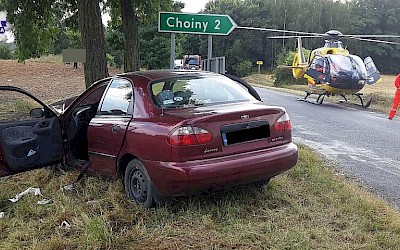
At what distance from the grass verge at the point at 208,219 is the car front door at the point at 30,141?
40 cm

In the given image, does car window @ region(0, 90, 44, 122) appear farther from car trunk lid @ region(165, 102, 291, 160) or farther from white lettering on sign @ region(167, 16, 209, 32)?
car trunk lid @ region(165, 102, 291, 160)

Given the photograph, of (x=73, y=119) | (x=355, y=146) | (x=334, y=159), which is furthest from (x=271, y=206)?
(x=355, y=146)

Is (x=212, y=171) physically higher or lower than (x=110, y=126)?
lower

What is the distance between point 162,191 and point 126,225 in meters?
0.48

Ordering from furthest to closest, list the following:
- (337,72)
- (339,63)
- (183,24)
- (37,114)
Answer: (339,63), (337,72), (183,24), (37,114)

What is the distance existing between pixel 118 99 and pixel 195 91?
3.03ft

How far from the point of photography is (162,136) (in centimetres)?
436

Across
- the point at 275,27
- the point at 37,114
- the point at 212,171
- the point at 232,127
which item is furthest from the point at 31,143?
the point at 275,27

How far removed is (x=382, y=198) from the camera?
5797mm

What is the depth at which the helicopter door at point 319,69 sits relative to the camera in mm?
20938

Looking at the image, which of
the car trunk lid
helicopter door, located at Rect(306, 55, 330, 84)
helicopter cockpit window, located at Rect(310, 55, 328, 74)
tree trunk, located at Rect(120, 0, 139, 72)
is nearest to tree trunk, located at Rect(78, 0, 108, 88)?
tree trunk, located at Rect(120, 0, 139, 72)

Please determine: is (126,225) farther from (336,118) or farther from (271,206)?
(336,118)

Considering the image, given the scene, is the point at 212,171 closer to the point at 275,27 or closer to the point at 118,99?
the point at 118,99

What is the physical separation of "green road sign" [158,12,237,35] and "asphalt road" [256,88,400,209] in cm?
249
